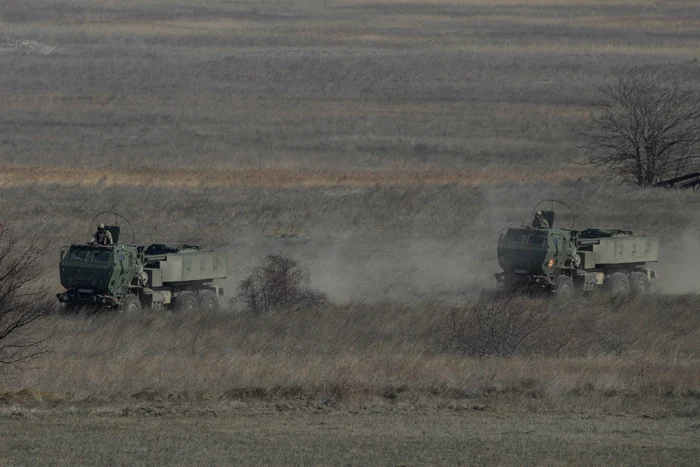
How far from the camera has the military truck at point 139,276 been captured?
29.5 metres

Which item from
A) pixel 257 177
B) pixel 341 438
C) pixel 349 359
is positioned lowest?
pixel 341 438

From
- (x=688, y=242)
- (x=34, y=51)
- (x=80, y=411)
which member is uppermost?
(x=34, y=51)

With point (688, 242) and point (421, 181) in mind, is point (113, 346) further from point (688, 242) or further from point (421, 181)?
point (421, 181)

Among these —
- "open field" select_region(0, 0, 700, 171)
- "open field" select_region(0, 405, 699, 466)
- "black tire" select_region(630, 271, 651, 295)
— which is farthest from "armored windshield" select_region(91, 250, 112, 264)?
"open field" select_region(0, 0, 700, 171)

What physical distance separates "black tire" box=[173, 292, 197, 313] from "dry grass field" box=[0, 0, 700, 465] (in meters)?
1.29

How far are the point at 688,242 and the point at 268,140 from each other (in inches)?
1208

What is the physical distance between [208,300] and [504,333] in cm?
817

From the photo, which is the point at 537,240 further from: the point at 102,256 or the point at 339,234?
the point at 339,234

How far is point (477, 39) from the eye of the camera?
124938 millimetres

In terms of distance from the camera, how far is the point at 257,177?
54875 mm

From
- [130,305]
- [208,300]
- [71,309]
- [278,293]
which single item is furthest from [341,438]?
[208,300]

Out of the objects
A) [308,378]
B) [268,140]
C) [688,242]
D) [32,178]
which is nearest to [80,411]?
[308,378]

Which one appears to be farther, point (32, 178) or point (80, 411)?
Result: point (32, 178)

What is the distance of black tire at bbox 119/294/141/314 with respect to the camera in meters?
29.6
